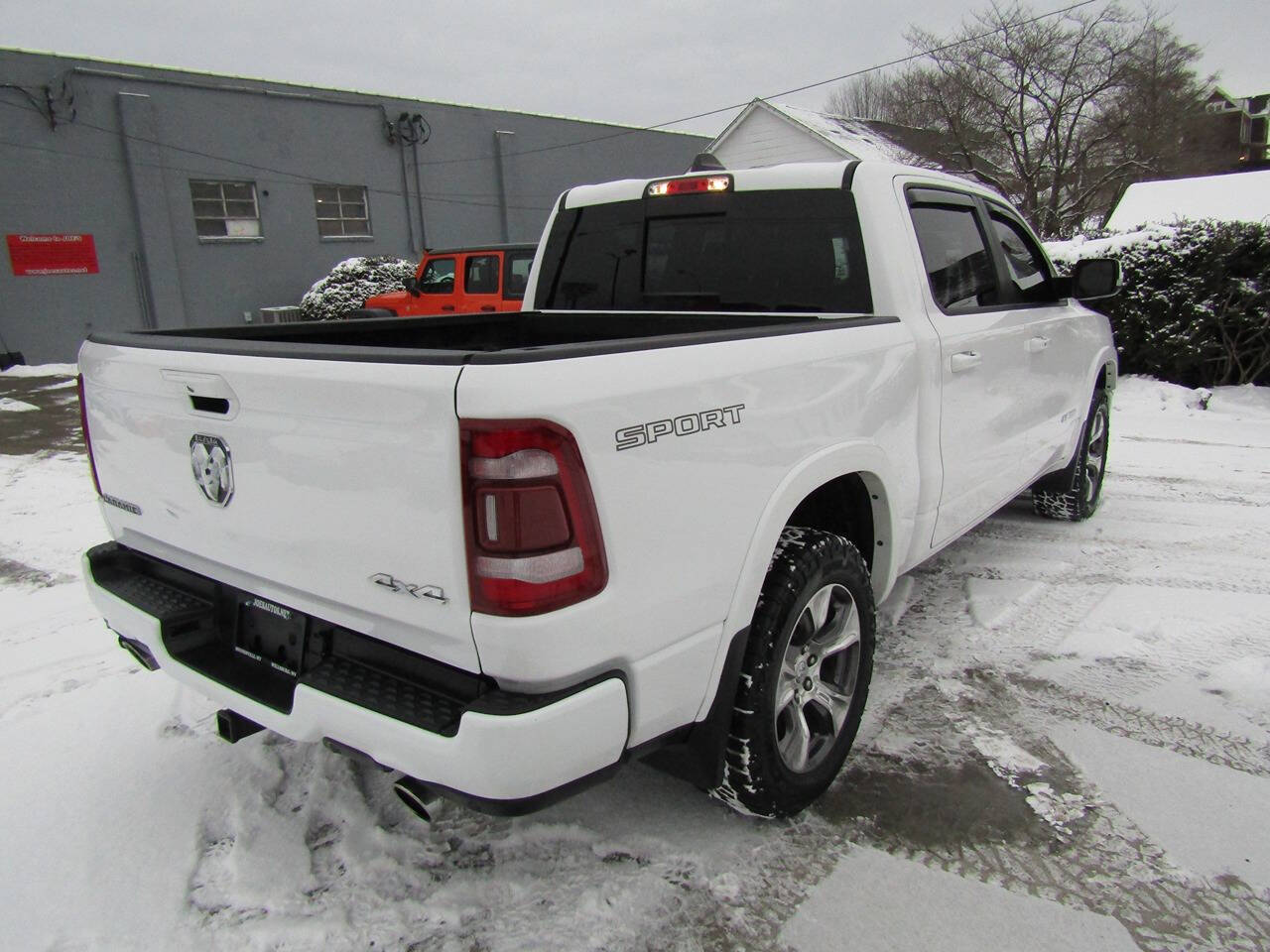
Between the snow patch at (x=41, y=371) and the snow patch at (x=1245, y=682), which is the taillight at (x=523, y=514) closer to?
the snow patch at (x=1245, y=682)

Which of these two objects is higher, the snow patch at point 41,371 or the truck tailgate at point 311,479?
the truck tailgate at point 311,479

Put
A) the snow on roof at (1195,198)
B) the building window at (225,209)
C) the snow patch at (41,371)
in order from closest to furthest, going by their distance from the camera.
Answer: the snow on roof at (1195,198)
the snow patch at (41,371)
the building window at (225,209)

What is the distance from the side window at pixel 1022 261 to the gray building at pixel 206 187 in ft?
58.9

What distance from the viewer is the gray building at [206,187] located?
1599cm

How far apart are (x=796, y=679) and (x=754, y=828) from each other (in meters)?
0.46

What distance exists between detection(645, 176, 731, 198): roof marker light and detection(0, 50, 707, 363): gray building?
56.4ft

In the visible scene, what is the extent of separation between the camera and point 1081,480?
5027 millimetres

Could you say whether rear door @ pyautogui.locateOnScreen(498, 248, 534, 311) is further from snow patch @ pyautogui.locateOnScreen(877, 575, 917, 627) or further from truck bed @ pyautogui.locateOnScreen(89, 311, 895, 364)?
snow patch @ pyautogui.locateOnScreen(877, 575, 917, 627)

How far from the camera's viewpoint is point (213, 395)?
6.65 feet

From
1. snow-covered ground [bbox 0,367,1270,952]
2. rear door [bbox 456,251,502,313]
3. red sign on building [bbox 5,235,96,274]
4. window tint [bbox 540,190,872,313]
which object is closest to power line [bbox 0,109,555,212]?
red sign on building [bbox 5,235,96,274]

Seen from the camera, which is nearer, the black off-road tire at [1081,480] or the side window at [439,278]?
the black off-road tire at [1081,480]

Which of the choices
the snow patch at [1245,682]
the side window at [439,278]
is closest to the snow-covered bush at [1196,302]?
the snow patch at [1245,682]

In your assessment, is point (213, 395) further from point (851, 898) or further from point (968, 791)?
point (968, 791)

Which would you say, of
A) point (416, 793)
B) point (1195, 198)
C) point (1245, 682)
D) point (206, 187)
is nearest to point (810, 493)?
point (416, 793)
